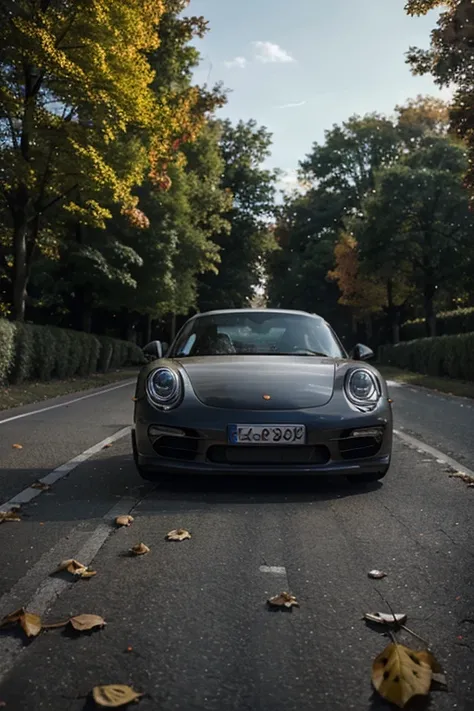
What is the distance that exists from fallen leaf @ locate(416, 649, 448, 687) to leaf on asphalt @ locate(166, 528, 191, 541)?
1882 mm

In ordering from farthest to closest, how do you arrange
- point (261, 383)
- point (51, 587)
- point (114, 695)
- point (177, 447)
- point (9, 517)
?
point (261, 383) < point (177, 447) < point (9, 517) < point (51, 587) < point (114, 695)

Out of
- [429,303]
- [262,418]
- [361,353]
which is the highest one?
[429,303]

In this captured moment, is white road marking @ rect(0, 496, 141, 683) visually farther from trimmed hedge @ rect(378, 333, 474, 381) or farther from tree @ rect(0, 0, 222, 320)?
trimmed hedge @ rect(378, 333, 474, 381)

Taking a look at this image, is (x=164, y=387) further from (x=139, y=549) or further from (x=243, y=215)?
(x=243, y=215)

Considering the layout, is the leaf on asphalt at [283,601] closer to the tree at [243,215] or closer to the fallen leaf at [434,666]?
the fallen leaf at [434,666]

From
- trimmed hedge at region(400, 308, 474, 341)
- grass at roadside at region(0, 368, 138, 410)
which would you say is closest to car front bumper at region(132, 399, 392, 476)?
grass at roadside at region(0, 368, 138, 410)

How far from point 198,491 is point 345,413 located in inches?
46.5

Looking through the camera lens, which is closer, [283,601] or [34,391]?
[283,601]

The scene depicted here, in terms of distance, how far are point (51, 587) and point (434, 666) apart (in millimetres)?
1690

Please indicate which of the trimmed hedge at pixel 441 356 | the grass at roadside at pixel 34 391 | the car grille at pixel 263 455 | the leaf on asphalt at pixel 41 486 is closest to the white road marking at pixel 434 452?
the car grille at pixel 263 455

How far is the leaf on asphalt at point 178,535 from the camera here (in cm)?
438

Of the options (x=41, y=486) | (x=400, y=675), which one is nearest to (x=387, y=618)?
(x=400, y=675)

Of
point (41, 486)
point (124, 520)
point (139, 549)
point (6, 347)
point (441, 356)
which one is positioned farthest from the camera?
point (441, 356)

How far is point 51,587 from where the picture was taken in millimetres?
3498
